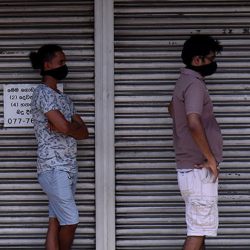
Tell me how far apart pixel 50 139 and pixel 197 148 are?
3.47 ft

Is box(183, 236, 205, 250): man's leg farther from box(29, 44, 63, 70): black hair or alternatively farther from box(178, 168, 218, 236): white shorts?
box(29, 44, 63, 70): black hair

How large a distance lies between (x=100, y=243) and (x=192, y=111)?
1.51m

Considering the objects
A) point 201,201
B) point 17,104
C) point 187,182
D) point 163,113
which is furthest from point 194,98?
point 17,104

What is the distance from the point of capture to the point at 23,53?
219 inches

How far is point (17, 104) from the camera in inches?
219

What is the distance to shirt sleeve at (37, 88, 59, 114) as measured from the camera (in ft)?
16.2

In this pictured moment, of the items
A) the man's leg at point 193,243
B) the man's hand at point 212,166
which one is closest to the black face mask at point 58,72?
the man's hand at point 212,166

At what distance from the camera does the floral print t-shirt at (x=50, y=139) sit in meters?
4.98

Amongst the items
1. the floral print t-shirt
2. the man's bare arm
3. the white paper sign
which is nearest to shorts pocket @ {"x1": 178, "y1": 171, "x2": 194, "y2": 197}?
the man's bare arm

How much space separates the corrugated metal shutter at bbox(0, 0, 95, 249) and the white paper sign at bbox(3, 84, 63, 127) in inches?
1.8

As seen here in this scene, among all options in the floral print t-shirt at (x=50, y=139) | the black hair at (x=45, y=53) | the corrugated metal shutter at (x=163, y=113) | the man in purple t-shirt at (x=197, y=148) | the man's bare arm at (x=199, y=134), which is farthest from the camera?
the corrugated metal shutter at (x=163, y=113)

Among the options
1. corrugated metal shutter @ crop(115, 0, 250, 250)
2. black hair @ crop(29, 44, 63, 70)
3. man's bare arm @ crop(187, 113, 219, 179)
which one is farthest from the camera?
corrugated metal shutter @ crop(115, 0, 250, 250)

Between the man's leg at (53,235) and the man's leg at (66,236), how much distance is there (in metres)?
0.05

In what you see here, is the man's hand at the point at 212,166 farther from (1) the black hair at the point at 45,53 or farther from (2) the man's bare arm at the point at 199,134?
(1) the black hair at the point at 45,53
